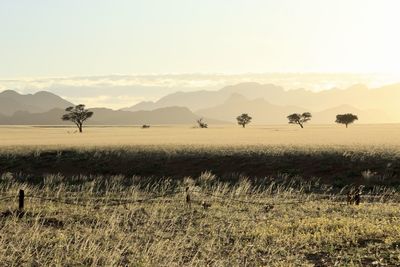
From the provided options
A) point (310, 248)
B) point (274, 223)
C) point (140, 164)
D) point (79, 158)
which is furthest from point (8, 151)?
point (310, 248)

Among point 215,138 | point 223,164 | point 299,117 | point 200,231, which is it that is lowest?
point 200,231

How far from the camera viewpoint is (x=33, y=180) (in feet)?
115

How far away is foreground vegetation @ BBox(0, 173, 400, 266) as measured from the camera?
42.0 ft

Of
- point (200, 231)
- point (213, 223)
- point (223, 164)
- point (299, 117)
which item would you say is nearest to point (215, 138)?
point (223, 164)

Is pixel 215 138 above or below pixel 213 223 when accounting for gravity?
above

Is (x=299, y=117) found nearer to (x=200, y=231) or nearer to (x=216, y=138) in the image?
(x=216, y=138)

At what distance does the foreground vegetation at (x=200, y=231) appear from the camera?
42.0ft

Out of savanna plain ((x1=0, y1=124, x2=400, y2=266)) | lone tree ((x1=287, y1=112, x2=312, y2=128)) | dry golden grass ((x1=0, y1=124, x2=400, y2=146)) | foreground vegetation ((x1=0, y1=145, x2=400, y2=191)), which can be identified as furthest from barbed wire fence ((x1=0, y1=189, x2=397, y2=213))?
lone tree ((x1=287, y1=112, x2=312, y2=128))

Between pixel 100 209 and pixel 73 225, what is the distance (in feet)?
10.5

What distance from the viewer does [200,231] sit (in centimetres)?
1648

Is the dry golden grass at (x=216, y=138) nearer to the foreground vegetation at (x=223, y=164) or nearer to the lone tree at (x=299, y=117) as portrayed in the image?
the foreground vegetation at (x=223, y=164)

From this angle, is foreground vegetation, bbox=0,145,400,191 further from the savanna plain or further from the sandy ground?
the sandy ground

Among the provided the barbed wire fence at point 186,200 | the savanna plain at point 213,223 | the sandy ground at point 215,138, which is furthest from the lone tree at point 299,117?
the barbed wire fence at point 186,200

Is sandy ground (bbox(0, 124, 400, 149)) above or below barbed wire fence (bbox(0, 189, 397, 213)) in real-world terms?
above
